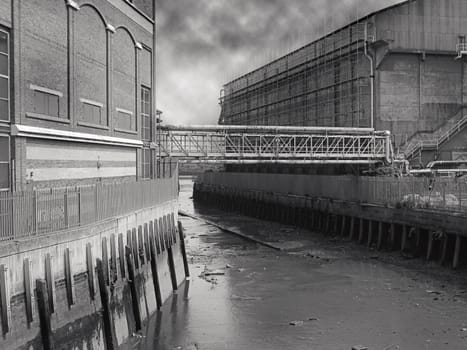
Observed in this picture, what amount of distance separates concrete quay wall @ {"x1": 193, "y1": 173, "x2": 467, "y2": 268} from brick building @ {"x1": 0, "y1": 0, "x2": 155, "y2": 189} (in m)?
15.5

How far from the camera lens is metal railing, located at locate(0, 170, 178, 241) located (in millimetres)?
13297

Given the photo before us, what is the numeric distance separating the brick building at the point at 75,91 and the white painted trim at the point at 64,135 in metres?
0.04

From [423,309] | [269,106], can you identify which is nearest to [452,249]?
[423,309]

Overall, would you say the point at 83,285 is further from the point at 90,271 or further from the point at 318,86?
the point at 318,86

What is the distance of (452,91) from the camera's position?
173 ft

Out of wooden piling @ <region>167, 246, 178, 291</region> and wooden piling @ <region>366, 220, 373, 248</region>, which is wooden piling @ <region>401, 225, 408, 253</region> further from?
wooden piling @ <region>167, 246, 178, 291</region>

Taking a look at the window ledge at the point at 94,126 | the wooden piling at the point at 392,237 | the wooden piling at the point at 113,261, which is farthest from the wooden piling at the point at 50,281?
the wooden piling at the point at 392,237

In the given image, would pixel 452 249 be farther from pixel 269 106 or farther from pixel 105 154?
pixel 269 106

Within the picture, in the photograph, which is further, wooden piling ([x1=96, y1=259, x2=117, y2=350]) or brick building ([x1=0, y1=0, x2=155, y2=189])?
brick building ([x1=0, y1=0, x2=155, y2=189])

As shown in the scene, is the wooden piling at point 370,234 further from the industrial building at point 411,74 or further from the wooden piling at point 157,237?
the wooden piling at point 157,237

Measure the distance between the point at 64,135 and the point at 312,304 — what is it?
12.3 metres

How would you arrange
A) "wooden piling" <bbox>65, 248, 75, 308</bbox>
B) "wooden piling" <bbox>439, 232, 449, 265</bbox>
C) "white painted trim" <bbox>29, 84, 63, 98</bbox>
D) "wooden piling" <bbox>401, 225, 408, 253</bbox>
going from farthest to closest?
1. "wooden piling" <bbox>401, 225, 408, 253</bbox>
2. "wooden piling" <bbox>439, 232, 449, 265</bbox>
3. "white painted trim" <bbox>29, 84, 63, 98</bbox>
4. "wooden piling" <bbox>65, 248, 75, 308</bbox>

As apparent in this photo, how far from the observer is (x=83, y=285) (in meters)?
15.2

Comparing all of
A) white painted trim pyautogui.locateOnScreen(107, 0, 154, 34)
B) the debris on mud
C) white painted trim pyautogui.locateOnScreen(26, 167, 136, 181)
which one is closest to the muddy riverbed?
the debris on mud
